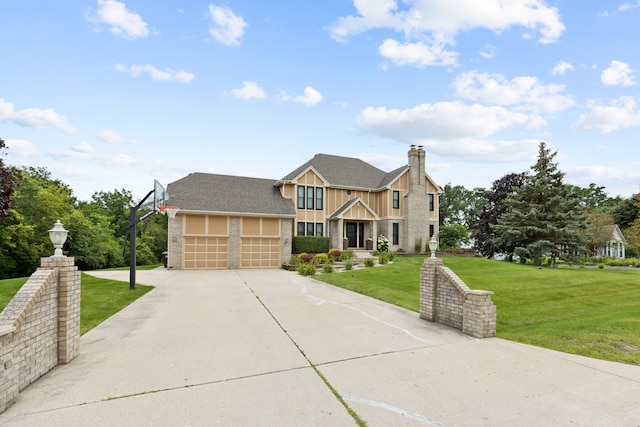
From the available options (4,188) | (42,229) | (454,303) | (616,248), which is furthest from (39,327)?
(616,248)

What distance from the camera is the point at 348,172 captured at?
92.2 ft

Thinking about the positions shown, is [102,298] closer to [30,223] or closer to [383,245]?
[383,245]

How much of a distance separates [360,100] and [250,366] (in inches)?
683

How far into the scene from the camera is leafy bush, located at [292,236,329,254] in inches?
899

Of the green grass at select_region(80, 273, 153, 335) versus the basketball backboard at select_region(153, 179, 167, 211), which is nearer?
the green grass at select_region(80, 273, 153, 335)

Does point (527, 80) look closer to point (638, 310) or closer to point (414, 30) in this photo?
point (414, 30)

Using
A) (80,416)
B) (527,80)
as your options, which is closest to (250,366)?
(80,416)

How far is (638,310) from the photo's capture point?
8805 millimetres

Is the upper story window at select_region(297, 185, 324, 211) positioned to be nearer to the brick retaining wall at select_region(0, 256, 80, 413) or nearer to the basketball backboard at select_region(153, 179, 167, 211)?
the basketball backboard at select_region(153, 179, 167, 211)

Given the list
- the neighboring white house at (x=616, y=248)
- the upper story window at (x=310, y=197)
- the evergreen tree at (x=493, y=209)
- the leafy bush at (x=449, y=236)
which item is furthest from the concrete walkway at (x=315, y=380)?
the neighboring white house at (x=616, y=248)

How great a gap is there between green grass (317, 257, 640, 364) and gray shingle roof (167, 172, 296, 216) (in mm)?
8697

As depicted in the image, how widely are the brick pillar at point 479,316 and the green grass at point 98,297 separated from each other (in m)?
8.12

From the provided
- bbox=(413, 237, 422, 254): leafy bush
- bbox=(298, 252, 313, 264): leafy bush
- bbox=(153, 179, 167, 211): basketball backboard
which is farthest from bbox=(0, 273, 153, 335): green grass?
bbox=(413, 237, 422, 254): leafy bush

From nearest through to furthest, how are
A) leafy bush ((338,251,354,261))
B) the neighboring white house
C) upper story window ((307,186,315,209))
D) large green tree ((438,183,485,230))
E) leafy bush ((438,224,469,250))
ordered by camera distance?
1. leafy bush ((338,251,354,261))
2. upper story window ((307,186,315,209))
3. leafy bush ((438,224,469,250))
4. the neighboring white house
5. large green tree ((438,183,485,230))
